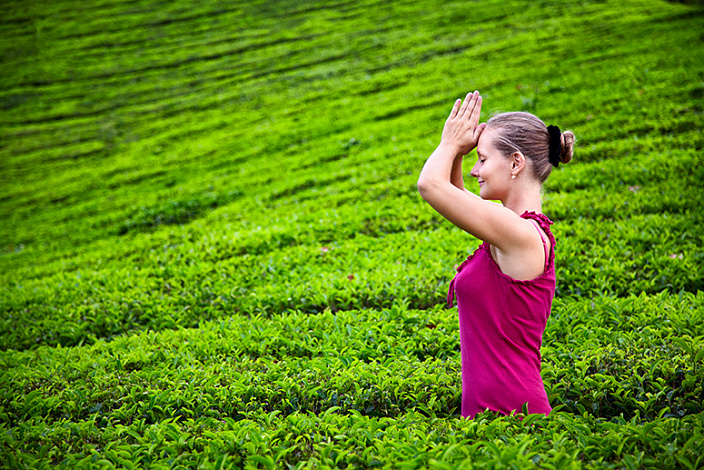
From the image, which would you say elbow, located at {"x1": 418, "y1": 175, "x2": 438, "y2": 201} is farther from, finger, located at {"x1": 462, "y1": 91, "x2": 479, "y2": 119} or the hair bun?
the hair bun

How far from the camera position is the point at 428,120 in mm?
15438

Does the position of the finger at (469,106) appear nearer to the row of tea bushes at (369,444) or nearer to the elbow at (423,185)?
the elbow at (423,185)

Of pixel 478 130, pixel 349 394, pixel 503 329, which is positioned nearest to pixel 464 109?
pixel 478 130

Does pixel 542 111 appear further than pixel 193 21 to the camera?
No

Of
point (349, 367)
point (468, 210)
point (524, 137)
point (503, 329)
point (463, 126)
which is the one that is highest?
point (463, 126)

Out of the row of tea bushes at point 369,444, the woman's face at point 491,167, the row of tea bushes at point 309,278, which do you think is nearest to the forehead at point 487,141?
A: the woman's face at point 491,167

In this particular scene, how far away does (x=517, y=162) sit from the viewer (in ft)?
9.15

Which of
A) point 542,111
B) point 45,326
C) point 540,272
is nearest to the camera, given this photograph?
point 540,272

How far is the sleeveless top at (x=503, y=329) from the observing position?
265cm

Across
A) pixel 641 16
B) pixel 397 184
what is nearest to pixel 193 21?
pixel 641 16

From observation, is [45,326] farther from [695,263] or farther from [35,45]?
[35,45]

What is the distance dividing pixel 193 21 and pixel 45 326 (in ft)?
136

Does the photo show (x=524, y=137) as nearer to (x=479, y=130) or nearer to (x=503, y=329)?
(x=479, y=130)

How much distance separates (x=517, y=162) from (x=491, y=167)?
0.16 metres
